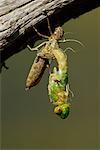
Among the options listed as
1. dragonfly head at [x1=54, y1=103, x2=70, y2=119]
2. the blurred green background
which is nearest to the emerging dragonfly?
dragonfly head at [x1=54, y1=103, x2=70, y2=119]

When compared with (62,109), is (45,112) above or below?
above

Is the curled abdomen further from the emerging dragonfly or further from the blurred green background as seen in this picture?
the blurred green background

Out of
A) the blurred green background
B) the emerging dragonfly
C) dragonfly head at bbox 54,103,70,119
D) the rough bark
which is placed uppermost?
the blurred green background

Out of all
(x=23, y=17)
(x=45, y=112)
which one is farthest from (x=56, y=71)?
(x=45, y=112)

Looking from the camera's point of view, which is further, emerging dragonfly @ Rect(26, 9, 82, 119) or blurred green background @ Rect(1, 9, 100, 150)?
blurred green background @ Rect(1, 9, 100, 150)

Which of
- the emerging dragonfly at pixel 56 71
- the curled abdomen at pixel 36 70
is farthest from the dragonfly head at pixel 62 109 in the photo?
the curled abdomen at pixel 36 70

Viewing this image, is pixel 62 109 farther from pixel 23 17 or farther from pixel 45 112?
pixel 45 112

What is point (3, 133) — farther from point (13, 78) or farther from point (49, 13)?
point (49, 13)
